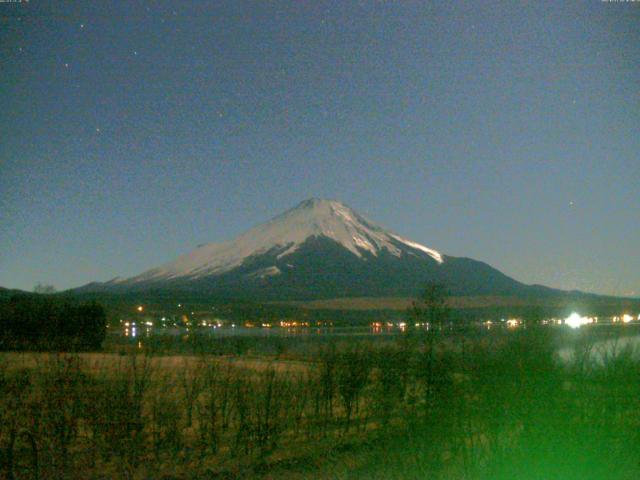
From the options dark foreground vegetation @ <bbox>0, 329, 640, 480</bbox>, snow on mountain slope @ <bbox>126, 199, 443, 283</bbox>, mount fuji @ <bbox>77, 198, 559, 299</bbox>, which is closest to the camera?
dark foreground vegetation @ <bbox>0, 329, 640, 480</bbox>

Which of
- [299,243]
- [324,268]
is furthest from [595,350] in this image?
[299,243]

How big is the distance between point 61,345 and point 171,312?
6672cm

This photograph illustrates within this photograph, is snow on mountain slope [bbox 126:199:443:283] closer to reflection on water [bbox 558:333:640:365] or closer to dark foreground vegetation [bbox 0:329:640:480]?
dark foreground vegetation [bbox 0:329:640:480]

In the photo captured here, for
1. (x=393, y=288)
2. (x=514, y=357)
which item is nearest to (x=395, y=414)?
(x=514, y=357)

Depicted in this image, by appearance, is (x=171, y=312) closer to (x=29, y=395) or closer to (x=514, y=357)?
(x=29, y=395)

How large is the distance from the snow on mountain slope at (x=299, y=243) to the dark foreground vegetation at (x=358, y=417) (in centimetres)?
13215

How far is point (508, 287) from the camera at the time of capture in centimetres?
12838

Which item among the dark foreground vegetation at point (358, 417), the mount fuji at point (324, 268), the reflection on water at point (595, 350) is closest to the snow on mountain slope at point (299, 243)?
the mount fuji at point (324, 268)

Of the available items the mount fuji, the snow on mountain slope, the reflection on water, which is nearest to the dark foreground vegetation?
the reflection on water

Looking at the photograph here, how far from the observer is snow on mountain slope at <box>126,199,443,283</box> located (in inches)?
6331

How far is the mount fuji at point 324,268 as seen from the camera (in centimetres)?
12531

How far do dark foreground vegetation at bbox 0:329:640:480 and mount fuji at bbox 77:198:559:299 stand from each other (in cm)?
9297

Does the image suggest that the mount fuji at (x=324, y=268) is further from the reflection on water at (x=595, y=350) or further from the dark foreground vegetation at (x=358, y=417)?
the reflection on water at (x=595, y=350)

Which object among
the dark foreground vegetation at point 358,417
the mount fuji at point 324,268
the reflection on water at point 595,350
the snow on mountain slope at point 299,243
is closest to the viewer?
the dark foreground vegetation at point 358,417
